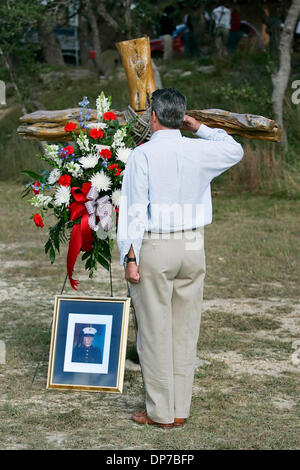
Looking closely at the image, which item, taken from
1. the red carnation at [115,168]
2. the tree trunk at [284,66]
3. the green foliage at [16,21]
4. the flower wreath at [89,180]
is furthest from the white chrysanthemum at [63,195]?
the green foliage at [16,21]

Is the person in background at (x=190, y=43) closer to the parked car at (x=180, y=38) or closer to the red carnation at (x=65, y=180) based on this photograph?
the parked car at (x=180, y=38)

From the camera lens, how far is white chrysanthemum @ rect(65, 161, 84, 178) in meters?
5.30

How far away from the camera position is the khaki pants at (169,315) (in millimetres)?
4500

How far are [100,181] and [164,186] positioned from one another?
3.00 feet

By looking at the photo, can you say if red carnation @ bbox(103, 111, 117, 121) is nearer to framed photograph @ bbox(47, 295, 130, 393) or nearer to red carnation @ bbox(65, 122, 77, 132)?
red carnation @ bbox(65, 122, 77, 132)

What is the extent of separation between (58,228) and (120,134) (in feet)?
2.75

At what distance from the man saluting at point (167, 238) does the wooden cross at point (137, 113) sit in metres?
1.04

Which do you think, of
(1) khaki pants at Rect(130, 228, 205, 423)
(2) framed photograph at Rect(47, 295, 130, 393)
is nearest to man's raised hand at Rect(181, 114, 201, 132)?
(1) khaki pants at Rect(130, 228, 205, 423)

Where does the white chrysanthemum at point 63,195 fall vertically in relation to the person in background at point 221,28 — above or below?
above

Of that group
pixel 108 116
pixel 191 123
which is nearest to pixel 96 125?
pixel 108 116

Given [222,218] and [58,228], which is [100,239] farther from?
[222,218]

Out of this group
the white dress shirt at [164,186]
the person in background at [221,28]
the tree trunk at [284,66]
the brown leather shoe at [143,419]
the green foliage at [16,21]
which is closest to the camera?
the white dress shirt at [164,186]

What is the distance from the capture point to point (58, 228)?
224 inches

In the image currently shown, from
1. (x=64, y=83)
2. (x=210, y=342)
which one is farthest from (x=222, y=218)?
(x=64, y=83)
